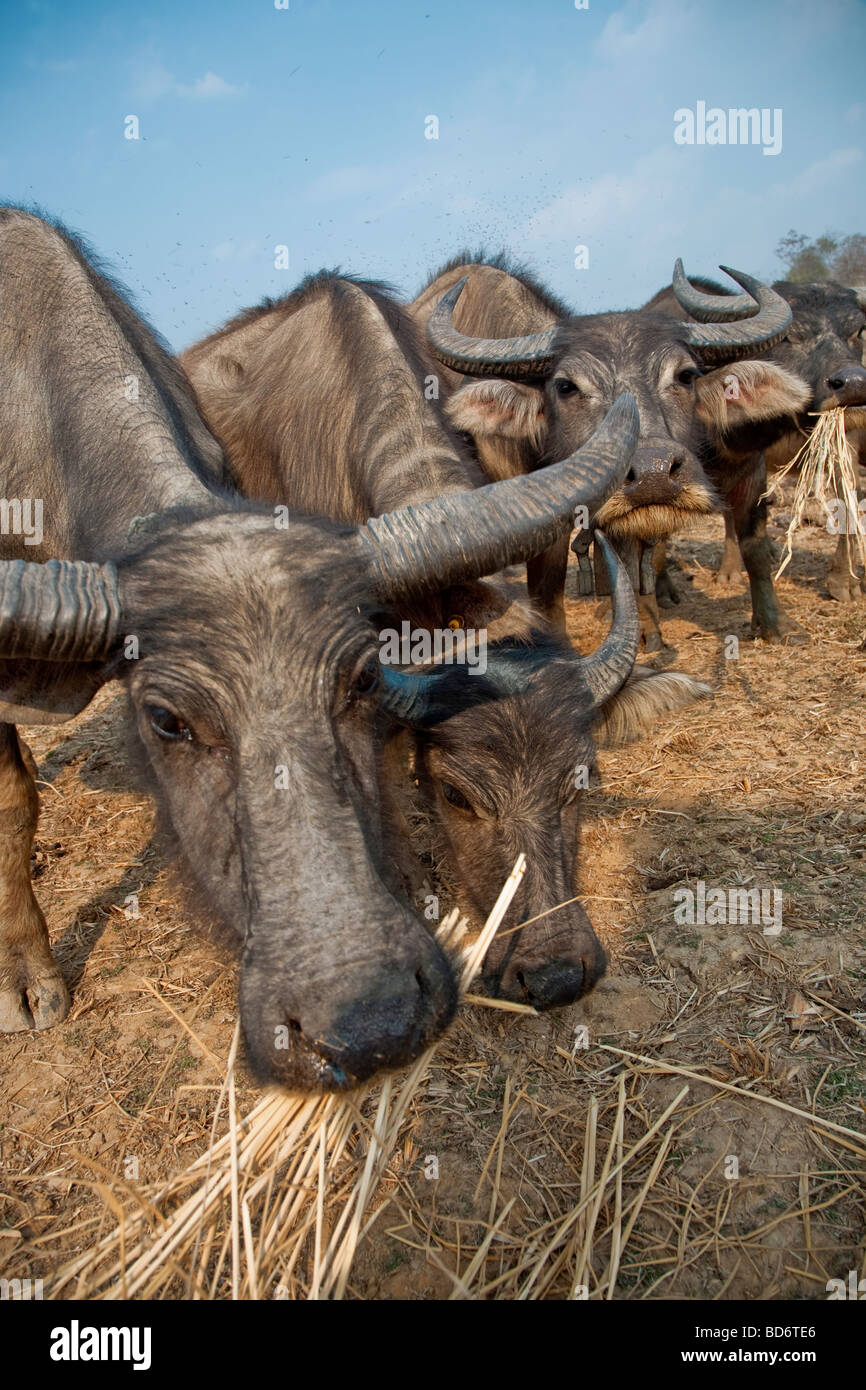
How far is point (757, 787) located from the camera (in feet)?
18.1

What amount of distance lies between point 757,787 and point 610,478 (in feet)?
10.1

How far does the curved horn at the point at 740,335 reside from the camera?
6.41 meters

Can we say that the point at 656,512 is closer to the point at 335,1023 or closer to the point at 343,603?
the point at 343,603

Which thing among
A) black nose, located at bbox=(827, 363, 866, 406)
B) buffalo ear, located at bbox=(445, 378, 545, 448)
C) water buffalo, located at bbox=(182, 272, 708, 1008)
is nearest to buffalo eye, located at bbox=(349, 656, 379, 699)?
water buffalo, located at bbox=(182, 272, 708, 1008)

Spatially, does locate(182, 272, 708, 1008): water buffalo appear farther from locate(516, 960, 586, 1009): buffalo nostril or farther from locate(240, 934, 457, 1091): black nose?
locate(240, 934, 457, 1091): black nose

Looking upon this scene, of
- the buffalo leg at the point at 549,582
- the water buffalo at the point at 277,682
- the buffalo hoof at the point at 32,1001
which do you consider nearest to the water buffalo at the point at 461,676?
the water buffalo at the point at 277,682

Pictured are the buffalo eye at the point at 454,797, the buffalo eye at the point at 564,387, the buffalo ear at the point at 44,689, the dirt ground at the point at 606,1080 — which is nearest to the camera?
the dirt ground at the point at 606,1080

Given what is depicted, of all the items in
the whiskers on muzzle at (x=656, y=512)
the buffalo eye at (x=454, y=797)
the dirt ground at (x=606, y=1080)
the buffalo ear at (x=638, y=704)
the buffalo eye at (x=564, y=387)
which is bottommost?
the dirt ground at (x=606, y=1080)

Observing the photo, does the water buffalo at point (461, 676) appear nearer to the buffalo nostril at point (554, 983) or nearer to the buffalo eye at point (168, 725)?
the buffalo nostril at point (554, 983)

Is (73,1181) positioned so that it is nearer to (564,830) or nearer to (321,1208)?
(321,1208)

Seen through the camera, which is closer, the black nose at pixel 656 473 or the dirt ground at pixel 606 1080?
the dirt ground at pixel 606 1080

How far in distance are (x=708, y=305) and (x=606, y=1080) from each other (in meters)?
6.66

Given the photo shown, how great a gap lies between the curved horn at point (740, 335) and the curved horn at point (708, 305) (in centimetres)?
48

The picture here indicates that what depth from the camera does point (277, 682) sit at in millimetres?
2621
